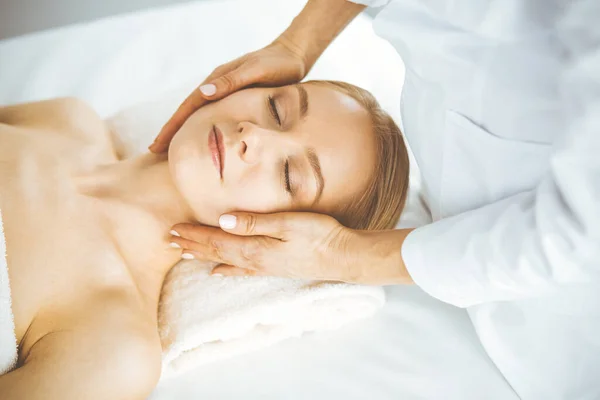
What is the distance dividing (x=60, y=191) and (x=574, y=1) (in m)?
1.01

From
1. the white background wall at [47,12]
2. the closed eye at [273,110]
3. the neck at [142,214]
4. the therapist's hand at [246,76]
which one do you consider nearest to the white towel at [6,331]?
the neck at [142,214]

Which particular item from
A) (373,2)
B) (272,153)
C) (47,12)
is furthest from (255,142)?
(47,12)

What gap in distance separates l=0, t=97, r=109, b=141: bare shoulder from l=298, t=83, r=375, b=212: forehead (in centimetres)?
57

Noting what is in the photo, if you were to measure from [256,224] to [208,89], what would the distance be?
0.33m

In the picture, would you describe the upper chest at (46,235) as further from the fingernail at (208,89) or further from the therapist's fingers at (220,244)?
the fingernail at (208,89)

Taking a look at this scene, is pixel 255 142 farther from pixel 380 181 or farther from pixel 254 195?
pixel 380 181

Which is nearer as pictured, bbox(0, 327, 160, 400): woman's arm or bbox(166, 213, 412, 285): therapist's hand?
bbox(0, 327, 160, 400): woman's arm

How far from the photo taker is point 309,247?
3.46ft

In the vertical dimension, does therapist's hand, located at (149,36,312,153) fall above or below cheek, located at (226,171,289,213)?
above

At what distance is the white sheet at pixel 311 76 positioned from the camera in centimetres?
117

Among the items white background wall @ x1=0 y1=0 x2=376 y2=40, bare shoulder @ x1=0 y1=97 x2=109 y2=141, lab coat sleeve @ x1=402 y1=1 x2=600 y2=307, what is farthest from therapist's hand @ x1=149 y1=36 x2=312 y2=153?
white background wall @ x1=0 y1=0 x2=376 y2=40

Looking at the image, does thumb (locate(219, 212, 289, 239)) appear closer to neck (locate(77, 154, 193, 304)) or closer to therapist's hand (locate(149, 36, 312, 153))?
neck (locate(77, 154, 193, 304))

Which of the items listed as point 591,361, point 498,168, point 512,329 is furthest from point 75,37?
point 591,361

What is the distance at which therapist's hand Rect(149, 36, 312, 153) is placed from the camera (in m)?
1.21
